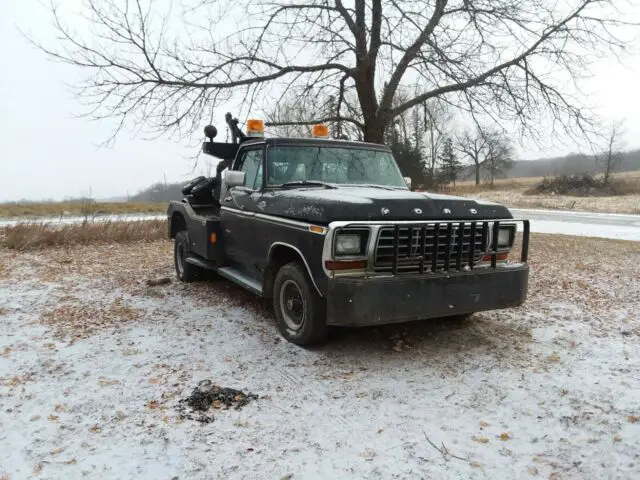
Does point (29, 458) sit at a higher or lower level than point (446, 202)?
lower

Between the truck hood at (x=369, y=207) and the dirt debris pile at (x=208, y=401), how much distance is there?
1516 mm

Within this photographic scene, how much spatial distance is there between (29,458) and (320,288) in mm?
2292

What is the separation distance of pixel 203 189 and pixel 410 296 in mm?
4261

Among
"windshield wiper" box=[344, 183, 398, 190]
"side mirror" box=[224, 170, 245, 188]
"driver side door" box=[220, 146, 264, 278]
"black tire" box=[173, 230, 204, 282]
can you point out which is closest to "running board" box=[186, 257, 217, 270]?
"black tire" box=[173, 230, 204, 282]

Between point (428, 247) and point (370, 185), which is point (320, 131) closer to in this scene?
point (370, 185)

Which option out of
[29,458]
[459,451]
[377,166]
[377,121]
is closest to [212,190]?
[377,166]

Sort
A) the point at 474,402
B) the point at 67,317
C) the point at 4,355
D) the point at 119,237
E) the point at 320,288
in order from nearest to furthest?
1. the point at 474,402
2. the point at 320,288
3. the point at 4,355
4. the point at 67,317
5. the point at 119,237

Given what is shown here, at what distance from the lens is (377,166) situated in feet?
19.2

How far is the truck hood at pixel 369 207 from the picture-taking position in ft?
13.0

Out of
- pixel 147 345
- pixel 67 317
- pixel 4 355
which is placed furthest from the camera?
pixel 67 317

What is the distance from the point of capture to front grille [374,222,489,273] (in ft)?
13.4

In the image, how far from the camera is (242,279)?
5.59 m

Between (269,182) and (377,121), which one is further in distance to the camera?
(377,121)

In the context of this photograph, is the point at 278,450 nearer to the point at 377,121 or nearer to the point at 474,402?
the point at 474,402
